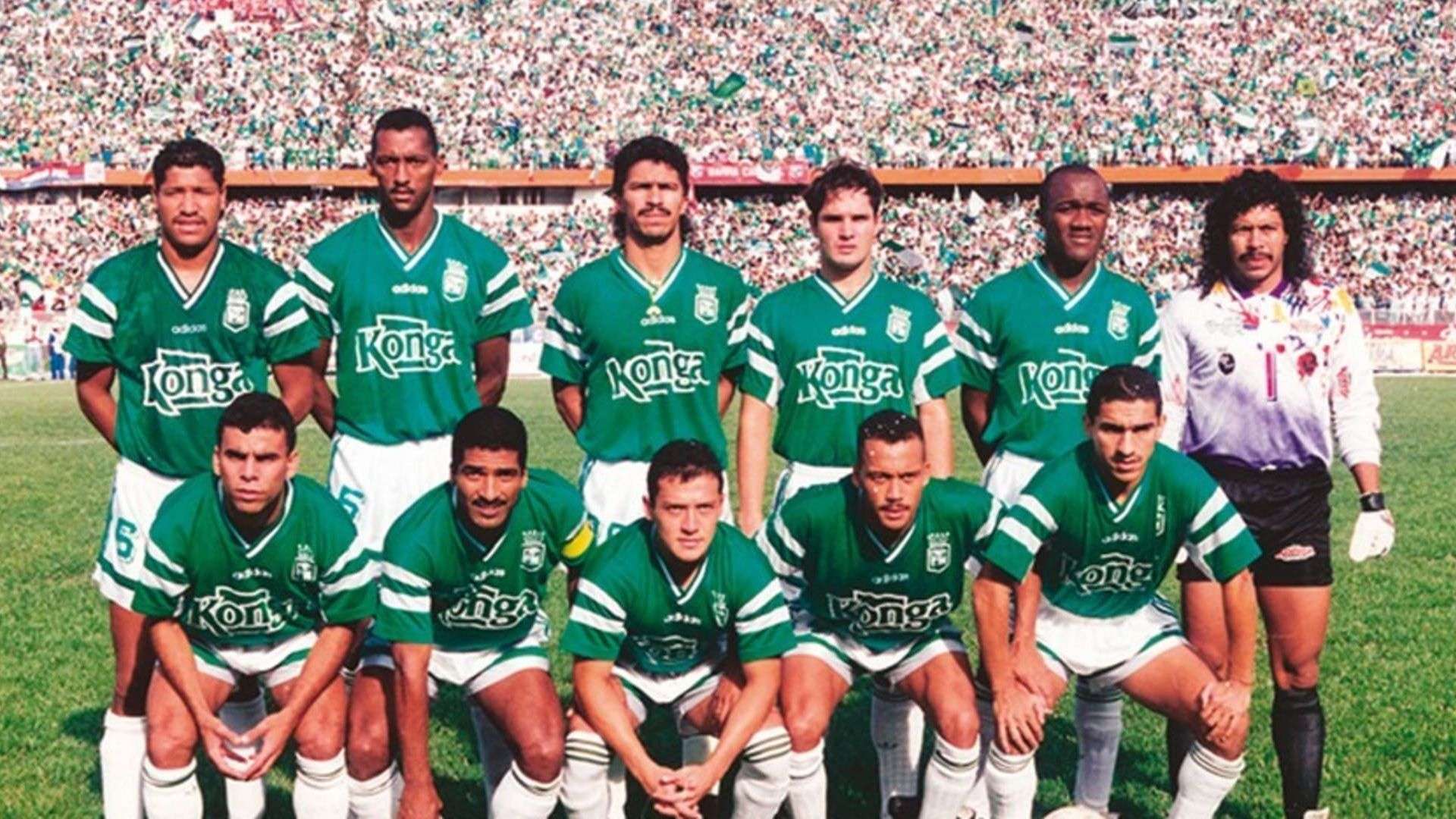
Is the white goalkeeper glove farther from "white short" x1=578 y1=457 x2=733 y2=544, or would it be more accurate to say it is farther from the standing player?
"white short" x1=578 y1=457 x2=733 y2=544

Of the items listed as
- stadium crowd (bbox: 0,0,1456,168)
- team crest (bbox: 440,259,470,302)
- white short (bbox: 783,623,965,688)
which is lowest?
white short (bbox: 783,623,965,688)

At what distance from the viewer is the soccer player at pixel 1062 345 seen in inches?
190

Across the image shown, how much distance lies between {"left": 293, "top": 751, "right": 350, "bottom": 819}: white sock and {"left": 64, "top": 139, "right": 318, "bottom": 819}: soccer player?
32cm

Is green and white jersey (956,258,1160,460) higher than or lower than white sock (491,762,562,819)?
higher

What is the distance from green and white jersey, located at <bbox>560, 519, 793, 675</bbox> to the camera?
4.32m

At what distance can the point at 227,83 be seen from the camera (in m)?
38.6

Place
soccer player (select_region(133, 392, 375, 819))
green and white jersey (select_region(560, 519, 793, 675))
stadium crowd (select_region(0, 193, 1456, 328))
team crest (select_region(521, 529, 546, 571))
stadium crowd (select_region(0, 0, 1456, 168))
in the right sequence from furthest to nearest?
stadium crowd (select_region(0, 0, 1456, 168))
stadium crowd (select_region(0, 193, 1456, 328))
team crest (select_region(521, 529, 546, 571))
green and white jersey (select_region(560, 519, 793, 675))
soccer player (select_region(133, 392, 375, 819))

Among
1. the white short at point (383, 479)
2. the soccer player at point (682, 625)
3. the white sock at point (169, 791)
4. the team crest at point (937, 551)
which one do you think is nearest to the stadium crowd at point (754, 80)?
the white short at point (383, 479)

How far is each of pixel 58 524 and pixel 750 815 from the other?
8.42 m

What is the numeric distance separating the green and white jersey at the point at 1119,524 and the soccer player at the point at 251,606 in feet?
A: 6.58

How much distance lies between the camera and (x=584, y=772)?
431 centimetres

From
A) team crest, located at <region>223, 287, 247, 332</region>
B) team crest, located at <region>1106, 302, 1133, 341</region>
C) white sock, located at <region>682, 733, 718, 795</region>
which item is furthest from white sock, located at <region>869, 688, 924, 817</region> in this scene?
team crest, located at <region>223, 287, 247, 332</region>

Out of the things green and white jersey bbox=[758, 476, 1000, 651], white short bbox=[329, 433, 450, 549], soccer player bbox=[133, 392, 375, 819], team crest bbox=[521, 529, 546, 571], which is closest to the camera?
soccer player bbox=[133, 392, 375, 819]

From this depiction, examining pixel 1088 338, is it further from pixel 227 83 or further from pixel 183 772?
pixel 227 83
